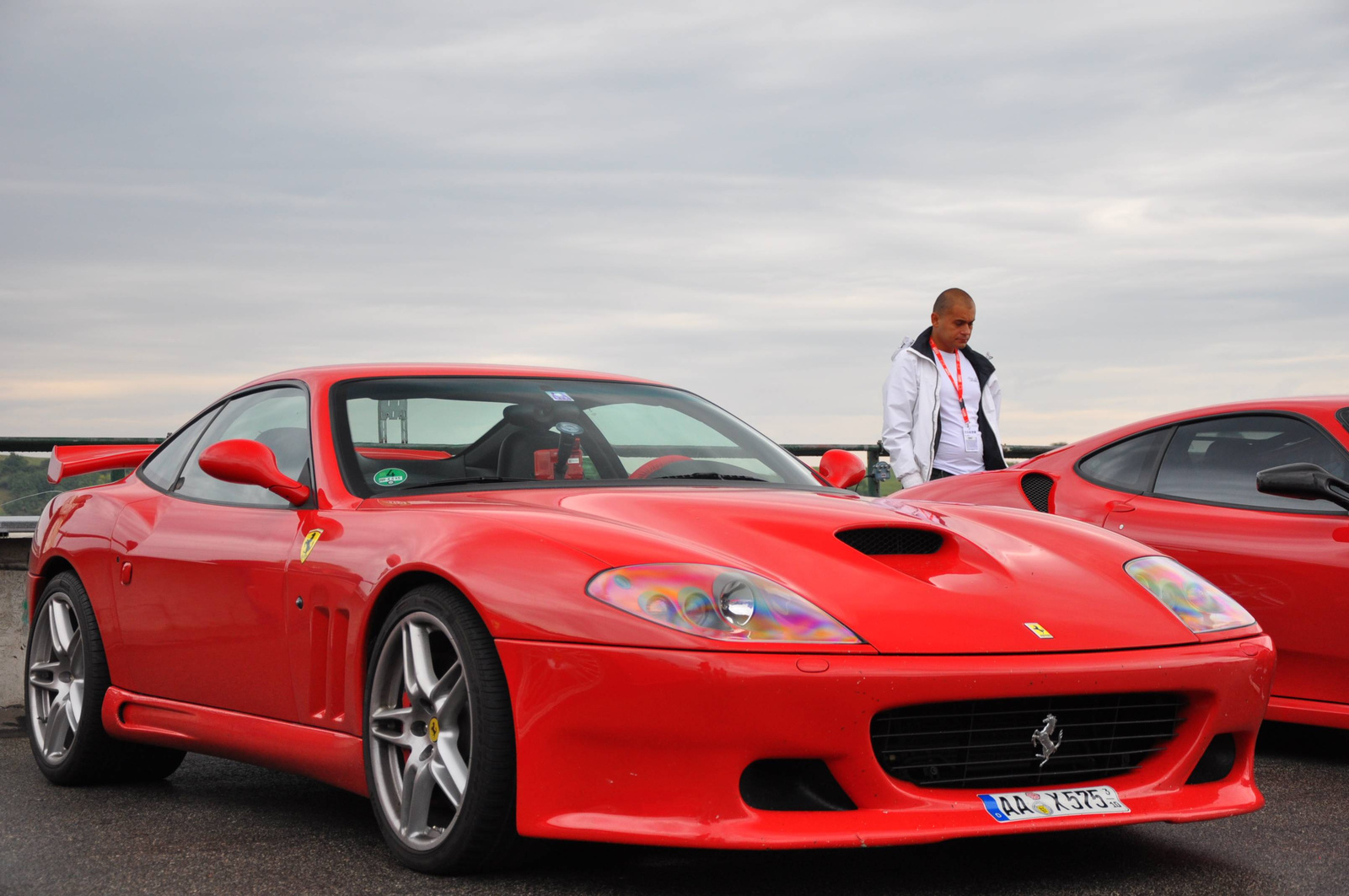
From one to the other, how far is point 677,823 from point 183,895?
48.2 inches

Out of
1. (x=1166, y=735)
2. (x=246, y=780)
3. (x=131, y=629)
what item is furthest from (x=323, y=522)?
(x=1166, y=735)

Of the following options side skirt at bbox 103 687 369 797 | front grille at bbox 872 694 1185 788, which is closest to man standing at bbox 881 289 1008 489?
side skirt at bbox 103 687 369 797

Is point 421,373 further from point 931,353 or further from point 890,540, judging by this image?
point 931,353

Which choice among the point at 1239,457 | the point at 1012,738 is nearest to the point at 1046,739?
the point at 1012,738

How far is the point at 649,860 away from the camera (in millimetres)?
3656

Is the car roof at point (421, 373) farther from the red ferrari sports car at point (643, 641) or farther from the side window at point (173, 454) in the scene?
the side window at point (173, 454)

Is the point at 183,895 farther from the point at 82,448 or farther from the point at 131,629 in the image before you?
the point at 82,448

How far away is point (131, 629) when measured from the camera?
16.2 ft

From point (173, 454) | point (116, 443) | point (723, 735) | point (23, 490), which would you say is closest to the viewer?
point (723, 735)

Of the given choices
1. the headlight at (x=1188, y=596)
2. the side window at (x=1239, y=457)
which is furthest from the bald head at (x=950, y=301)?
the headlight at (x=1188, y=596)

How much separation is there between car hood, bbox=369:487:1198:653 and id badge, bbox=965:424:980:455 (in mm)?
3911

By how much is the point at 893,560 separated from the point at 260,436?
7.48 feet

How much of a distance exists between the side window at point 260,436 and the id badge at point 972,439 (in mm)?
4102

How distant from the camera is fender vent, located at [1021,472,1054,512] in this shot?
623 cm
